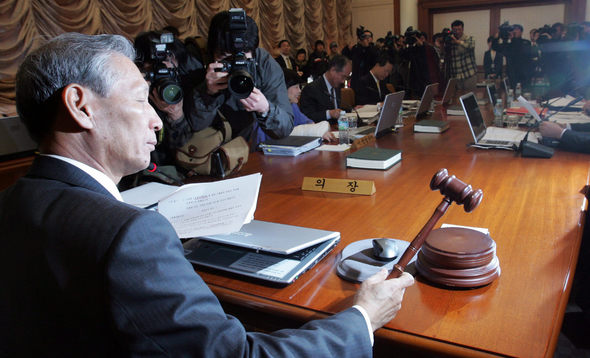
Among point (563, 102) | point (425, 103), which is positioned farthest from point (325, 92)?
point (563, 102)

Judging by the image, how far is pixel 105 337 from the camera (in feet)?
1.97

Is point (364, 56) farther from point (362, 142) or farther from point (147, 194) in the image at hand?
point (147, 194)

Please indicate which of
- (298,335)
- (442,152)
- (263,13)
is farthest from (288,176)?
(263,13)

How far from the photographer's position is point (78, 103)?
704 mm

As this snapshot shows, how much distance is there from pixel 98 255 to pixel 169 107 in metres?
1.32

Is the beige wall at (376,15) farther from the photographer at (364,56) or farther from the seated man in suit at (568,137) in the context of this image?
the seated man in suit at (568,137)

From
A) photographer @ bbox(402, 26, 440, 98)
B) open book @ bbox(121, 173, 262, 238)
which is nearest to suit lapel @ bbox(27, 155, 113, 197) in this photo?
open book @ bbox(121, 173, 262, 238)

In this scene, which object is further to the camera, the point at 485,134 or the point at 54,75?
the point at 485,134

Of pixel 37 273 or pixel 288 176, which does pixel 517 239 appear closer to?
pixel 288 176

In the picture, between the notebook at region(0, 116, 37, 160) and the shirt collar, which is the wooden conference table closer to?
the shirt collar

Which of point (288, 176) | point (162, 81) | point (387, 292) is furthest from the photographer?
point (288, 176)

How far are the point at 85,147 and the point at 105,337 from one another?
0.31m

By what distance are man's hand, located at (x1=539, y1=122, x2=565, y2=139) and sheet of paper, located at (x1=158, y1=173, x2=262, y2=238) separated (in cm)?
157

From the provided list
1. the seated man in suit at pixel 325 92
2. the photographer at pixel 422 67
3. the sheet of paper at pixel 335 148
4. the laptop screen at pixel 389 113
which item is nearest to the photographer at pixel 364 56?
the photographer at pixel 422 67
